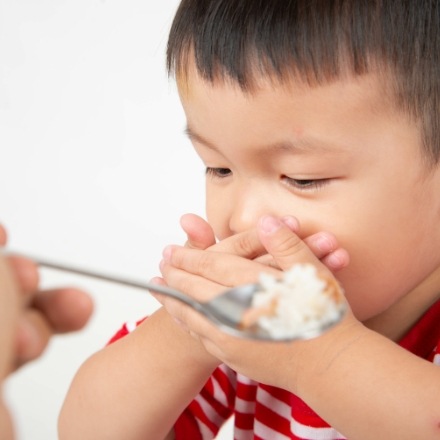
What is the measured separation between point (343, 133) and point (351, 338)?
17 centimetres

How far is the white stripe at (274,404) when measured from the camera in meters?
0.88

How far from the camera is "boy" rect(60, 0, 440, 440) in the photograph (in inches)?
26.1

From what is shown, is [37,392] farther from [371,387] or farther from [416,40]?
[416,40]

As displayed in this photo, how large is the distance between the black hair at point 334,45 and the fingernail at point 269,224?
110 millimetres

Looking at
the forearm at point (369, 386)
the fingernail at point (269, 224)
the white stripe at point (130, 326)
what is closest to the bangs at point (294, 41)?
the fingernail at point (269, 224)

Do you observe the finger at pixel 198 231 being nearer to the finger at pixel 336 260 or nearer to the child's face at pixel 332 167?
the child's face at pixel 332 167

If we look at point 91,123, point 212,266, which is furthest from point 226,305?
point 91,123

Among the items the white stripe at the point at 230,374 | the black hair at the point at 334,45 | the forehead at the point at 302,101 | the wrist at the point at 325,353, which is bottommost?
the white stripe at the point at 230,374

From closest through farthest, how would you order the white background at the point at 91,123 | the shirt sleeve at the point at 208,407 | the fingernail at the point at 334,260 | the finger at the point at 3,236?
the finger at the point at 3,236 → the fingernail at the point at 334,260 → the shirt sleeve at the point at 208,407 → the white background at the point at 91,123

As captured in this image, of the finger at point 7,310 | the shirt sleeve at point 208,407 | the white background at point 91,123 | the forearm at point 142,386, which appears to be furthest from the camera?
the white background at point 91,123

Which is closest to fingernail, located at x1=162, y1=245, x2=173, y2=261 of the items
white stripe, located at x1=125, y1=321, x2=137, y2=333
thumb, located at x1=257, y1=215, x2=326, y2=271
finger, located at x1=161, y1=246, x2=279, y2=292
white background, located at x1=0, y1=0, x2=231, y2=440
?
finger, located at x1=161, y1=246, x2=279, y2=292

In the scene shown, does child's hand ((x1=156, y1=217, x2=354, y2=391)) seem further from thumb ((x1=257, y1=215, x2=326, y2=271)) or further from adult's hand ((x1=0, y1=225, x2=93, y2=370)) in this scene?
adult's hand ((x1=0, y1=225, x2=93, y2=370))

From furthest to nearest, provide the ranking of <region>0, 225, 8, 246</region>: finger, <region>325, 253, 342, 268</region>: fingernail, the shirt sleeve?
the shirt sleeve < <region>325, 253, 342, 268</region>: fingernail < <region>0, 225, 8, 246</region>: finger

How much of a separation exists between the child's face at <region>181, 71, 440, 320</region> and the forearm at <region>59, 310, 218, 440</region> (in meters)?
0.13
